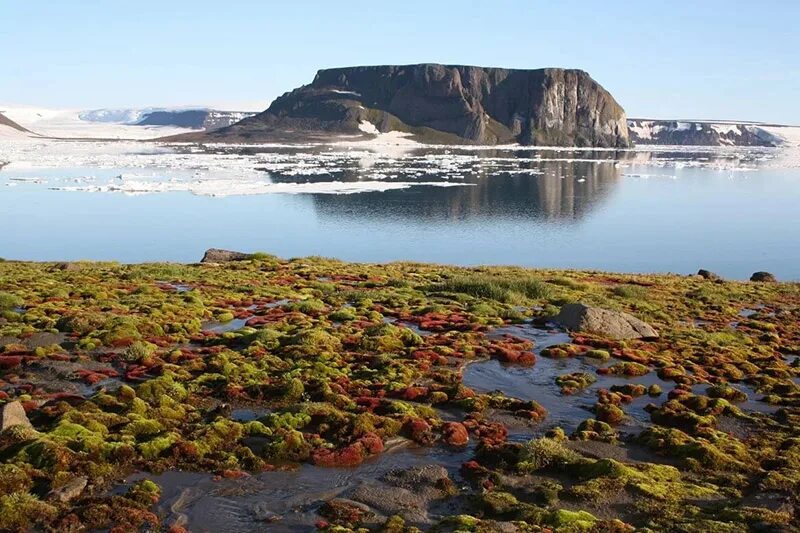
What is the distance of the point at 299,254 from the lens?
60.8 m

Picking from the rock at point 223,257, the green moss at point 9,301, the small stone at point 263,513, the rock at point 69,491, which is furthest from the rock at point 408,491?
the rock at point 223,257

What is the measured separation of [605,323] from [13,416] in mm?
20917

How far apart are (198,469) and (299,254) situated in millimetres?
45595

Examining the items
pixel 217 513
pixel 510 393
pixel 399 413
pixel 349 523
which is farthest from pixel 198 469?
pixel 510 393

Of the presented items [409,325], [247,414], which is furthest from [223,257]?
[247,414]

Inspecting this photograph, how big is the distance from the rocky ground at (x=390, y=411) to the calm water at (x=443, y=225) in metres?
26.7

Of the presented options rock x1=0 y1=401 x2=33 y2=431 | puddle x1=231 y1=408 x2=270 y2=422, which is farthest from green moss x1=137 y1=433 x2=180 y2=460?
rock x1=0 y1=401 x2=33 y2=431

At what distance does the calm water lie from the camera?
198 feet

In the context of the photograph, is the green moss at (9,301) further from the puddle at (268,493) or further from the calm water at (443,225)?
the calm water at (443,225)

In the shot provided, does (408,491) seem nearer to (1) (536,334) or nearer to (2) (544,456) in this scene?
(2) (544,456)

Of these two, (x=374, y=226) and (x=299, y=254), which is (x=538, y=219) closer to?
(x=374, y=226)

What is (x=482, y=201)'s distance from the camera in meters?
100

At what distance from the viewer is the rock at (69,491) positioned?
45.7 ft

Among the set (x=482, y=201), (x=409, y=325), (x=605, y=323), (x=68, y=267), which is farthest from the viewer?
Answer: (x=482, y=201)
